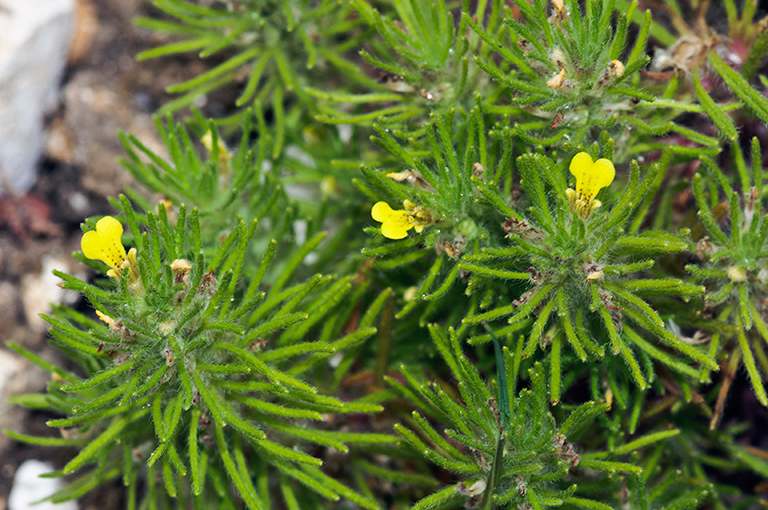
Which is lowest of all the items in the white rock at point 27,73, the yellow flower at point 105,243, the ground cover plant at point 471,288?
the ground cover plant at point 471,288

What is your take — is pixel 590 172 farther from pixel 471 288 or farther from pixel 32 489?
pixel 32 489

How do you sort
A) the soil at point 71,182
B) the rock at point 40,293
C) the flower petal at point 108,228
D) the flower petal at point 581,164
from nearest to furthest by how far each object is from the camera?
the flower petal at point 581,164 < the flower petal at point 108,228 < the soil at point 71,182 < the rock at point 40,293

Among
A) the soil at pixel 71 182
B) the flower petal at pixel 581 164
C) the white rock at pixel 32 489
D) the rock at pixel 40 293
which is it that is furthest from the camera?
the rock at pixel 40 293

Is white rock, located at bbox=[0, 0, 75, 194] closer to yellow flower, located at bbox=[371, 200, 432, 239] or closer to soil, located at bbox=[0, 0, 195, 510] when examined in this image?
soil, located at bbox=[0, 0, 195, 510]

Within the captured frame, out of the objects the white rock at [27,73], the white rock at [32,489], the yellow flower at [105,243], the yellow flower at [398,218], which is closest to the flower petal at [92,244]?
the yellow flower at [105,243]

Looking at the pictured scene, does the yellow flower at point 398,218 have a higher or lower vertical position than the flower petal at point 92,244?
lower

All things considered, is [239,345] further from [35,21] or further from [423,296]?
[35,21]

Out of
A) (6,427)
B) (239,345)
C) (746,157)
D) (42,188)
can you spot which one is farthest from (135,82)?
(746,157)

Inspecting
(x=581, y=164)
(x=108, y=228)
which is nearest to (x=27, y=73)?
(x=108, y=228)

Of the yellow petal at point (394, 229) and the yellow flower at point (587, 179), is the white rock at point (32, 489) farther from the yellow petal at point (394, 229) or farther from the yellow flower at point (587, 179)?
the yellow flower at point (587, 179)
